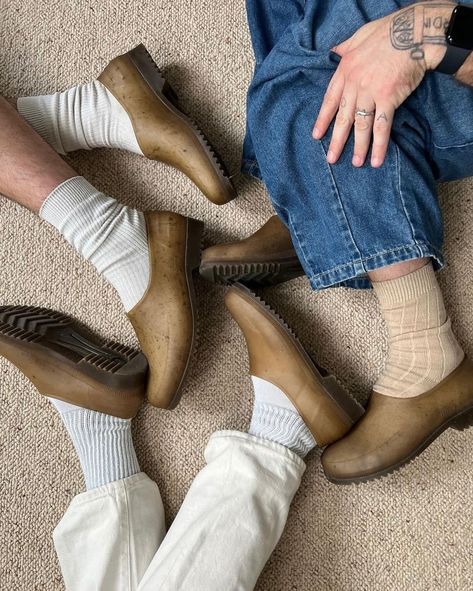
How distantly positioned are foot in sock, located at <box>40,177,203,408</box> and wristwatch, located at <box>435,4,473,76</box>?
1.39ft

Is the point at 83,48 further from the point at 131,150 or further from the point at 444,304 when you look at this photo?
the point at 444,304

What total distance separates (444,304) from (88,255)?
1.82 feet

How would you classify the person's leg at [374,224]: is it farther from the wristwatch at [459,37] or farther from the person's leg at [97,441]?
the person's leg at [97,441]

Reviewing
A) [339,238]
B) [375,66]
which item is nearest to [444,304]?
[339,238]

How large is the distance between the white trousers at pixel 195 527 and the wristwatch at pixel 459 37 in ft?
1.85

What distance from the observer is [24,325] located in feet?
2.92

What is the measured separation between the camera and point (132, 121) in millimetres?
899

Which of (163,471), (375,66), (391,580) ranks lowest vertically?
(391,580)

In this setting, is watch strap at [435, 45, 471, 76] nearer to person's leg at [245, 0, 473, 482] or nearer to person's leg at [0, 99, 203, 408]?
person's leg at [245, 0, 473, 482]

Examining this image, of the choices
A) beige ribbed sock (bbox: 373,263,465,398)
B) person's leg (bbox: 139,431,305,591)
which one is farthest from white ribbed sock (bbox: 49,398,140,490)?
beige ribbed sock (bbox: 373,263,465,398)

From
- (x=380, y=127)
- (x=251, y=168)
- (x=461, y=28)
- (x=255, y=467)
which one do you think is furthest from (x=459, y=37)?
(x=255, y=467)

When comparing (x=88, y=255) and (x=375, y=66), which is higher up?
(x=375, y=66)

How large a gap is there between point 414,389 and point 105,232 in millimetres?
511

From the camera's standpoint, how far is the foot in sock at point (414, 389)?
0.79 metres
